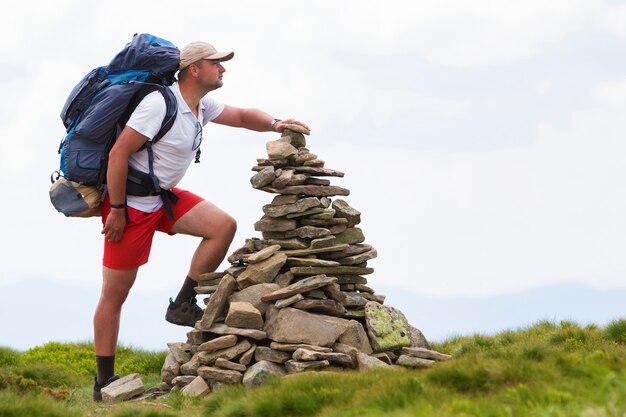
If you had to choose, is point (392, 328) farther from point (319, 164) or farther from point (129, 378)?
point (129, 378)

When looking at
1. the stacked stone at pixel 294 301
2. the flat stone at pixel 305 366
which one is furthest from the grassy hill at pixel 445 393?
the flat stone at pixel 305 366

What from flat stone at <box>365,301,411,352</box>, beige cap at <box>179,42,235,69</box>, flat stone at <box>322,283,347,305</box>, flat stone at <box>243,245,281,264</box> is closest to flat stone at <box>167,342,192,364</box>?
flat stone at <box>243,245,281,264</box>

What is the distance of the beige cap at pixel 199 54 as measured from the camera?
38.2ft

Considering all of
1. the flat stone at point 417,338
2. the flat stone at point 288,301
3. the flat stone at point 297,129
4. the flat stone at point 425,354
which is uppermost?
the flat stone at point 297,129

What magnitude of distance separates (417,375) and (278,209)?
155 inches

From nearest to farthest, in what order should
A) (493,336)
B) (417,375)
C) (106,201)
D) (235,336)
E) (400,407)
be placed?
(400,407)
(417,375)
(235,336)
(106,201)
(493,336)

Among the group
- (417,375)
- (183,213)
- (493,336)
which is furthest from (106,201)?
(493,336)

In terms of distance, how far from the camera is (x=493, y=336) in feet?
47.2

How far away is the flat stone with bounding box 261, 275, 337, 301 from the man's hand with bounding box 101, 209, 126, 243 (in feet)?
7.18

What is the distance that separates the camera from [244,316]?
36.1 ft

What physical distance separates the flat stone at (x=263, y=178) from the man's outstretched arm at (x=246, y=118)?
1288 millimetres

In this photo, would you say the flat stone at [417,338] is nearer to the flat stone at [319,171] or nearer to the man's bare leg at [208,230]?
the flat stone at [319,171]

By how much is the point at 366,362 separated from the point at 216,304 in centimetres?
223

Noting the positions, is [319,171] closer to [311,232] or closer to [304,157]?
[304,157]
